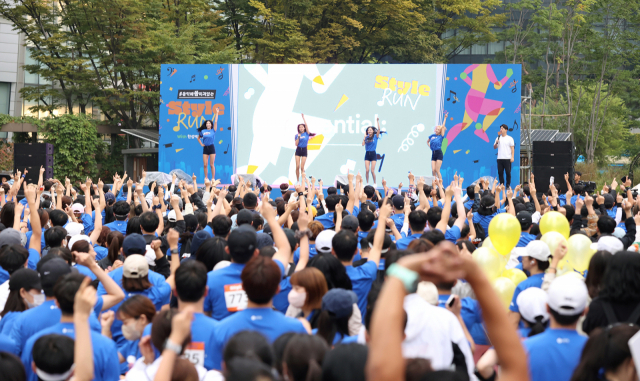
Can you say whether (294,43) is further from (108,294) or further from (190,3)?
(108,294)

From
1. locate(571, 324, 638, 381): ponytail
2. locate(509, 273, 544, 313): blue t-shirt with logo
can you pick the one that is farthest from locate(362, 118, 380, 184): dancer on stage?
locate(571, 324, 638, 381): ponytail

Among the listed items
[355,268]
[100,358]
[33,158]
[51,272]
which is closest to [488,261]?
[355,268]

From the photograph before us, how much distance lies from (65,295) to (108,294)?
639 millimetres

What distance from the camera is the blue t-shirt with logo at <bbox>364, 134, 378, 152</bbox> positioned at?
51.8ft

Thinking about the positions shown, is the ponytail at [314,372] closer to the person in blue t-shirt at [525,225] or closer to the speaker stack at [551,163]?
the person in blue t-shirt at [525,225]

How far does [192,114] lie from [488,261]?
596 inches

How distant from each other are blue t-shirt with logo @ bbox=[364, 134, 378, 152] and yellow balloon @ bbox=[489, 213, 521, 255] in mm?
11055

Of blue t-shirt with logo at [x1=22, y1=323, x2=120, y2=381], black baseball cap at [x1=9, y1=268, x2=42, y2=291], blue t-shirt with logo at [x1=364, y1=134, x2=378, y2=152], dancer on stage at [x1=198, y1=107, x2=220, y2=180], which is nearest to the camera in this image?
blue t-shirt with logo at [x1=22, y1=323, x2=120, y2=381]

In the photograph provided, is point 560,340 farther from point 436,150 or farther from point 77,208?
point 436,150

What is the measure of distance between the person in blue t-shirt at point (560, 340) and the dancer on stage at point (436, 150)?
1258 cm

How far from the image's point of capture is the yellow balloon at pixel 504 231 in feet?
15.3

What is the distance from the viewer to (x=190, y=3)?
82.8 feet

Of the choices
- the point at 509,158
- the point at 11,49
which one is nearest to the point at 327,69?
the point at 509,158

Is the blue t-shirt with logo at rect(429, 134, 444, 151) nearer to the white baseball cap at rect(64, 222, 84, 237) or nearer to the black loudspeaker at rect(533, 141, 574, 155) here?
the black loudspeaker at rect(533, 141, 574, 155)
